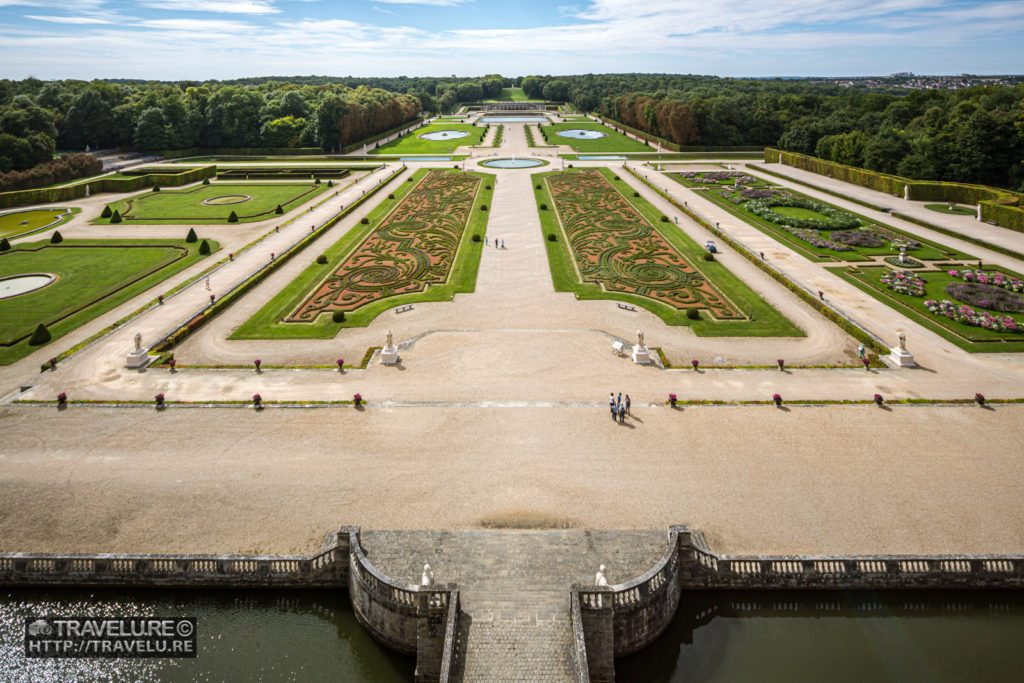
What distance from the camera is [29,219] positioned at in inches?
2485

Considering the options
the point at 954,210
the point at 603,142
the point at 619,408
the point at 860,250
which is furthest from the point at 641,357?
the point at 603,142

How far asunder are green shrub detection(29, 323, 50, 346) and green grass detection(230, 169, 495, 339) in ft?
33.6

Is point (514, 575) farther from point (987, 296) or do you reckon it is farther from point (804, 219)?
point (804, 219)

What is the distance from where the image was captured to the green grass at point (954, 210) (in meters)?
60.6

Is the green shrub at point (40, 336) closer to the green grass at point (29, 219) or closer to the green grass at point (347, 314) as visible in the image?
the green grass at point (347, 314)

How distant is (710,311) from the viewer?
36.2 metres

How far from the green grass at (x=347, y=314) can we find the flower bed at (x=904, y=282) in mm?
28609

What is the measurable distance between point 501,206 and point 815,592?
179 ft

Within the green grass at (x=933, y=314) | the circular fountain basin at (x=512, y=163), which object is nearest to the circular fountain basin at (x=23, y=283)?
the green grass at (x=933, y=314)

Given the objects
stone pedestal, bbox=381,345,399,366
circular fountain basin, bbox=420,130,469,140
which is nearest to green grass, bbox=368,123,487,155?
circular fountain basin, bbox=420,130,469,140

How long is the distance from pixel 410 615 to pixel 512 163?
3503 inches

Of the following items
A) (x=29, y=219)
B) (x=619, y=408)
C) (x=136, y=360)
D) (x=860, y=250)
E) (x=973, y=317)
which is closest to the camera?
(x=619, y=408)

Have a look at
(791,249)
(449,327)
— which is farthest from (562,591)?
(791,249)

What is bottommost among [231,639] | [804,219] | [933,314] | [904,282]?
[231,639]
